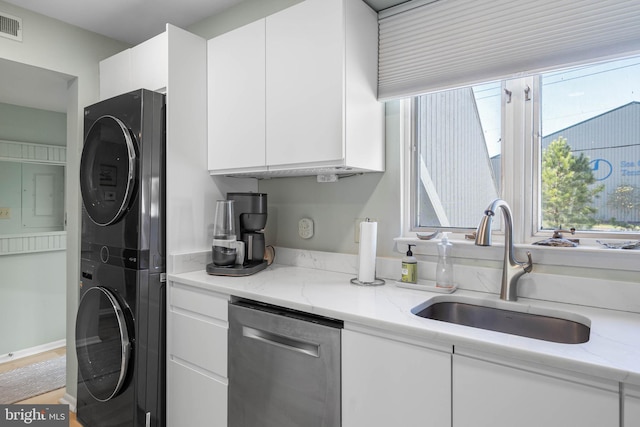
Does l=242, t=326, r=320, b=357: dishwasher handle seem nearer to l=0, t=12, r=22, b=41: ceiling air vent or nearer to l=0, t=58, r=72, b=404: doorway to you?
l=0, t=12, r=22, b=41: ceiling air vent

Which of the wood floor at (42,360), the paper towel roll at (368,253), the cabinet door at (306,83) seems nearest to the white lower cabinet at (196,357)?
the paper towel roll at (368,253)

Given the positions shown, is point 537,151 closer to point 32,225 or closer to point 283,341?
point 283,341

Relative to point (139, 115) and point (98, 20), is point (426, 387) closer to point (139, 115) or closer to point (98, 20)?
point (139, 115)

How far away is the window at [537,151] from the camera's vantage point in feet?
4.71

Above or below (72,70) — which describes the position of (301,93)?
below

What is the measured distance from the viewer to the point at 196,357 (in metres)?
1.82

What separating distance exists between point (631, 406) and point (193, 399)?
5.57 ft

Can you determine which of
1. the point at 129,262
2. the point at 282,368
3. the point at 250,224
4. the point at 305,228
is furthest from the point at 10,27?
the point at 282,368

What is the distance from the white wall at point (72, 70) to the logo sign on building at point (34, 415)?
144mm

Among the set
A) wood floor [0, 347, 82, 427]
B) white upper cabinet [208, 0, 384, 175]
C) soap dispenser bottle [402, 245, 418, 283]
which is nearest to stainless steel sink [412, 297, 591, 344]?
soap dispenser bottle [402, 245, 418, 283]

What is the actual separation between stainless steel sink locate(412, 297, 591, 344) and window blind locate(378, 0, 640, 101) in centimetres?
93

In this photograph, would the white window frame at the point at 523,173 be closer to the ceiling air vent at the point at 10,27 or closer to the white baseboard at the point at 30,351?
the ceiling air vent at the point at 10,27

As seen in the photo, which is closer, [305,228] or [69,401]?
[305,228]

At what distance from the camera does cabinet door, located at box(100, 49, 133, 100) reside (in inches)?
85.4
